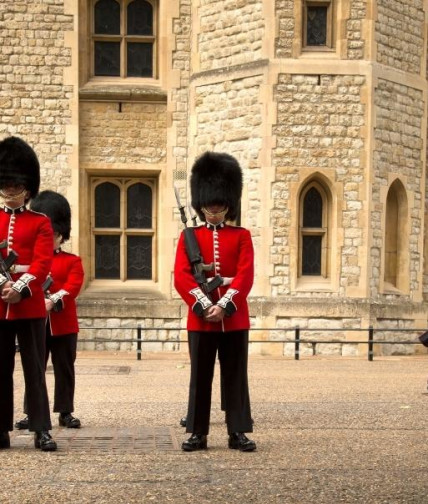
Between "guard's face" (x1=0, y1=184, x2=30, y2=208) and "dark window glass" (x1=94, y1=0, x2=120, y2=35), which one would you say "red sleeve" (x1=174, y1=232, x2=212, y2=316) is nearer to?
"guard's face" (x1=0, y1=184, x2=30, y2=208)

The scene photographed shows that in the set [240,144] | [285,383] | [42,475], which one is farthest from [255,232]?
[42,475]

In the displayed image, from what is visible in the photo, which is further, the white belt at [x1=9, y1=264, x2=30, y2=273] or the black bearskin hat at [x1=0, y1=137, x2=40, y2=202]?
the black bearskin hat at [x1=0, y1=137, x2=40, y2=202]

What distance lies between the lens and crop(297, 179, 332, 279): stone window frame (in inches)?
581

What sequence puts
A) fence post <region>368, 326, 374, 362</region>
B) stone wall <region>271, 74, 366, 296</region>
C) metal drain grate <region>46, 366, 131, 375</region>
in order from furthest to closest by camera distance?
stone wall <region>271, 74, 366, 296</region>
fence post <region>368, 326, 374, 362</region>
metal drain grate <region>46, 366, 131, 375</region>

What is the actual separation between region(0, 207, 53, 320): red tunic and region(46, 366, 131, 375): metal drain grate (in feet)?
17.8

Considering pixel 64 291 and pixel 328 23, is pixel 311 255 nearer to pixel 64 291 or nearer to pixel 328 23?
pixel 328 23

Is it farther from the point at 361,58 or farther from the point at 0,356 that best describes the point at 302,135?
the point at 0,356

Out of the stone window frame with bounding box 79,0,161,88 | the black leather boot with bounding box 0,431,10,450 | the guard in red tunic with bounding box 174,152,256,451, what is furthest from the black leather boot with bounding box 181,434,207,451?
the stone window frame with bounding box 79,0,161,88

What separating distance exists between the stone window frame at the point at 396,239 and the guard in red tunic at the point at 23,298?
31.7 ft

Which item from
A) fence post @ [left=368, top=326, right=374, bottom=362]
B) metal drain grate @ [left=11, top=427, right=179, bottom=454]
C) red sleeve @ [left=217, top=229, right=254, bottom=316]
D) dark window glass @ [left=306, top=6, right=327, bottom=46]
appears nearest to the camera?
metal drain grate @ [left=11, top=427, right=179, bottom=454]

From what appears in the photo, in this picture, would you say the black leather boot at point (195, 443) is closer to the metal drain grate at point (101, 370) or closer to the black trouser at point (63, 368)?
the black trouser at point (63, 368)

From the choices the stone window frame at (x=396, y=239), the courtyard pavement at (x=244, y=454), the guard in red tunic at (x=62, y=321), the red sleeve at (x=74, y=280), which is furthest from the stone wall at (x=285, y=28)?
the red sleeve at (x=74, y=280)

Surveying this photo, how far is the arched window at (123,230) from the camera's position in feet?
52.9

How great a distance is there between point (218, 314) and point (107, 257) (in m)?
10.1
